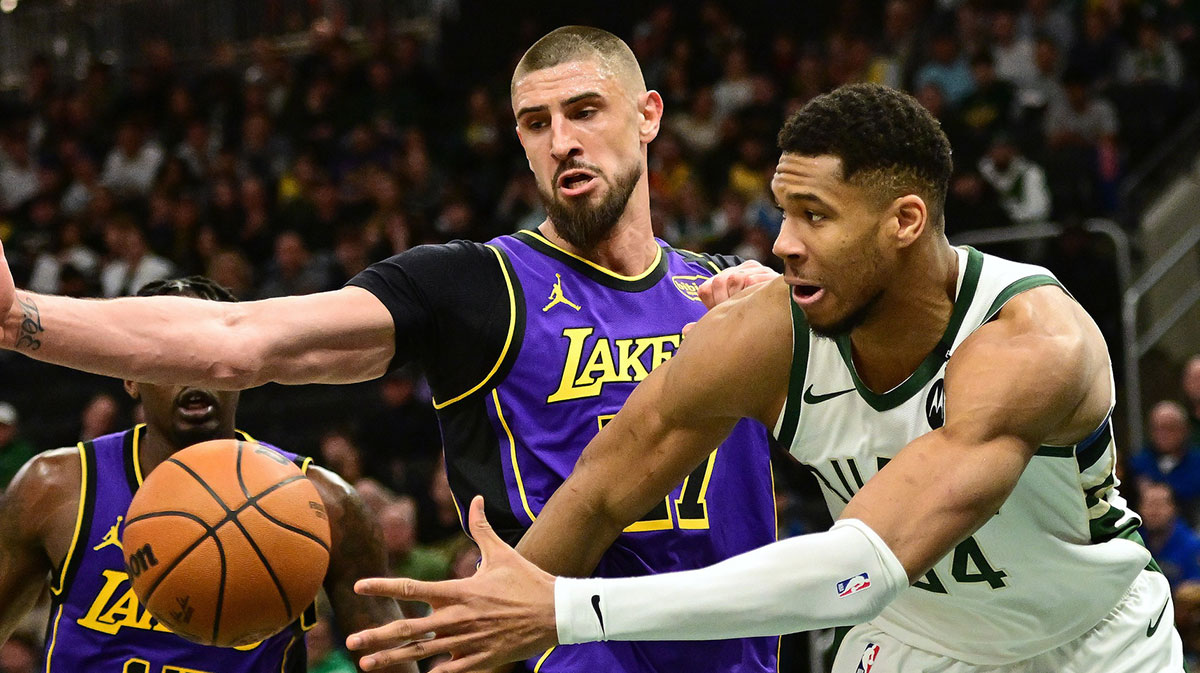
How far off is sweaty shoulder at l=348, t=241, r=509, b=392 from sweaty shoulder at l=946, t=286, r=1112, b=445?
Result: 1392mm

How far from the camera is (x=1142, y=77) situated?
10.9 metres

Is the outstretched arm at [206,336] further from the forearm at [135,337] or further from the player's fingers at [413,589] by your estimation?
the player's fingers at [413,589]

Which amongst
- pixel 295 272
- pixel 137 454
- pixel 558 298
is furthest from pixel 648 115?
pixel 295 272

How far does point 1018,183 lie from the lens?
33.4 ft

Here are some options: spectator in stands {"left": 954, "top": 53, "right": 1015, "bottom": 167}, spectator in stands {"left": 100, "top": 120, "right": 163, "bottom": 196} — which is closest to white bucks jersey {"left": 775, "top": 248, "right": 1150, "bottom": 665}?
spectator in stands {"left": 954, "top": 53, "right": 1015, "bottom": 167}

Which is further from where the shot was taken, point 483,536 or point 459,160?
point 459,160

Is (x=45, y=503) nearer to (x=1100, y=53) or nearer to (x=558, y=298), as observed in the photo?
(x=558, y=298)

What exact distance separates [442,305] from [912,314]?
1331 millimetres

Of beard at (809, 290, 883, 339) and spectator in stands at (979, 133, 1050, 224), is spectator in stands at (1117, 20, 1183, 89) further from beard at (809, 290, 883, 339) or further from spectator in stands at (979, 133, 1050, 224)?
beard at (809, 290, 883, 339)

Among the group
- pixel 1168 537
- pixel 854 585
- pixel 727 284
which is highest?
pixel 727 284

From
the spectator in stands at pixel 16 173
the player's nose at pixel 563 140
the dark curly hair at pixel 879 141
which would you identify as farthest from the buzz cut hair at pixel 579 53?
the spectator in stands at pixel 16 173

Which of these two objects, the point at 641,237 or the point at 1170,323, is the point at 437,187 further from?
the point at 641,237

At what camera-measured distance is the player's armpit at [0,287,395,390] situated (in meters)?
3.05

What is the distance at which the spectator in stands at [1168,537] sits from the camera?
287 inches
